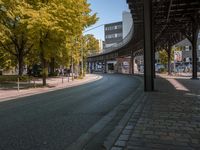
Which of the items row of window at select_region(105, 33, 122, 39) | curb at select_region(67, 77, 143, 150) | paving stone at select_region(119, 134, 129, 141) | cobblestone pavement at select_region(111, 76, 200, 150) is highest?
row of window at select_region(105, 33, 122, 39)

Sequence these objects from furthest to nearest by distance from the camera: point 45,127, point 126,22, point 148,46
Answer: point 126,22 < point 148,46 < point 45,127

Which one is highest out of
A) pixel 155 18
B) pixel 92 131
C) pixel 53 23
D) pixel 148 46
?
pixel 155 18

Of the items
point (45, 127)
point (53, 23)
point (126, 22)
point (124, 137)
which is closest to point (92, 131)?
point (45, 127)

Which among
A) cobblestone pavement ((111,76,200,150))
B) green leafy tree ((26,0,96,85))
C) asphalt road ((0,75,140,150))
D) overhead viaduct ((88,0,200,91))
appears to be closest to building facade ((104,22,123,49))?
overhead viaduct ((88,0,200,91))

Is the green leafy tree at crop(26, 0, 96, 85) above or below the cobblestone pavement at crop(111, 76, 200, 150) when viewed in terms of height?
above

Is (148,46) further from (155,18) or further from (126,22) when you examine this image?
(126,22)

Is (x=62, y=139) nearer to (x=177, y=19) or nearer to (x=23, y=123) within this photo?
(x=23, y=123)

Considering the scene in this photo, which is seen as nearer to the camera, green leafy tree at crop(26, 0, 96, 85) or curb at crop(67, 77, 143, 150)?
curb at crop(67, 77, 143, 150)

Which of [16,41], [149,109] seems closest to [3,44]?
[16,41]

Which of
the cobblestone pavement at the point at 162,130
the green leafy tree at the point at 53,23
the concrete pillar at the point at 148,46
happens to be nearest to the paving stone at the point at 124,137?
the cobblestone pavement at the point at 162,130

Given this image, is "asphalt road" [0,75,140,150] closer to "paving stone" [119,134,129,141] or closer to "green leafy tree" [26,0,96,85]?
"paving stone" [119,134,129,141]

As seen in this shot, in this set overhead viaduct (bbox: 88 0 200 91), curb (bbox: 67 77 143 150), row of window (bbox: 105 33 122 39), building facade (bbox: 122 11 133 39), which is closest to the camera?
curb (bbox: 67 77 143 150)

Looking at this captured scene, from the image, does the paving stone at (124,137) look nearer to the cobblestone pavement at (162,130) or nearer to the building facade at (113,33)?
the cobblestone pavement at (162,130)

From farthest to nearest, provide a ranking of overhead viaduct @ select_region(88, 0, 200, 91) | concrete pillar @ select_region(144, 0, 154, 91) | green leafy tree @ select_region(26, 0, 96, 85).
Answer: green leafy tree @ select_region(26, 0, 96, 85)
overhead viaduct @ select_region(88, 0, 200, 91)
concrete pillar @ select_region(144, 0, 154, 91)
